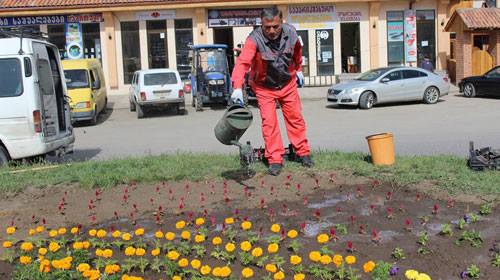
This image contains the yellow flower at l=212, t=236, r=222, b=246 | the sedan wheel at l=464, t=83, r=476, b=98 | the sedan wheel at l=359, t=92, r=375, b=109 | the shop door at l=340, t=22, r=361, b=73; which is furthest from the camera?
the shop door at l=340, t=22, r=361, b=73

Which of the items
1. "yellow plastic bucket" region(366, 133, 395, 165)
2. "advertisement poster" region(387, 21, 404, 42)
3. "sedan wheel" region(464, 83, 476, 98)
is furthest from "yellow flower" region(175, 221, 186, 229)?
"advertisement poster" region(387, 21, 404, 42)

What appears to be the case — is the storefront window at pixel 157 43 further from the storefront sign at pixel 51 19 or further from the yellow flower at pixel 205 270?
the yellow flower at pixel 205 270

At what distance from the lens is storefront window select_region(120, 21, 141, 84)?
1206 inches

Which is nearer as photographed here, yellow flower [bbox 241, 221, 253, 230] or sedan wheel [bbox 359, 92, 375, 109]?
yellow flower [bbox 241, 221, 253, 230]

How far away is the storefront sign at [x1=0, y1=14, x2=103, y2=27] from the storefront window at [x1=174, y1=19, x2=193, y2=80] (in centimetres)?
393

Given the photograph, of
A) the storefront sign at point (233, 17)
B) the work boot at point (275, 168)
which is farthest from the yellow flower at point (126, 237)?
the storefront sign at point (233, 17)

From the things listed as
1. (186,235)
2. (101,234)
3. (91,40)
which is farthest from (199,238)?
(91,40)

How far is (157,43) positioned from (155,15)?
1455 mm

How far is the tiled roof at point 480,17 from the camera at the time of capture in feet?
90.7

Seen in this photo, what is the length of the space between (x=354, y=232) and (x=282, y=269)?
920 mm

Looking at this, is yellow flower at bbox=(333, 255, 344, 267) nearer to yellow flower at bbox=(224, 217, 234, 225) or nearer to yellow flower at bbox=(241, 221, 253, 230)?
yellow flower at bbox=(241, 221, 253, 230)

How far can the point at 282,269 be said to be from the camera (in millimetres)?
4184

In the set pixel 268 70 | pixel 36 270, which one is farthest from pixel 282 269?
pixel 268 70

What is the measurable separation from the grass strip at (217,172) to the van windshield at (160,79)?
534 inches
